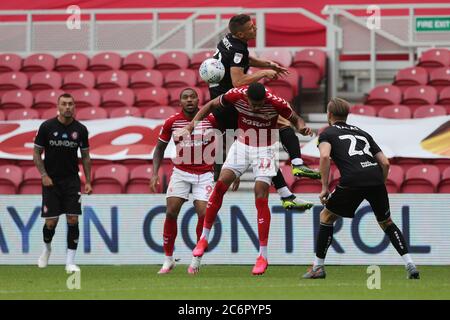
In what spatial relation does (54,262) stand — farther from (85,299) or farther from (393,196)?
(85,299)

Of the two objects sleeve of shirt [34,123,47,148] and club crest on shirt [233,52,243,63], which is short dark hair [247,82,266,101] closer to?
club crest on shirt [233,52,243,63]

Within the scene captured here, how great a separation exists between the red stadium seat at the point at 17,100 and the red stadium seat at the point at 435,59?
6.33m

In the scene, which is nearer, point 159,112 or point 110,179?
point 110,179

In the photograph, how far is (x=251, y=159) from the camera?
38.8ft

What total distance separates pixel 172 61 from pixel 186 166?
6.08 metres

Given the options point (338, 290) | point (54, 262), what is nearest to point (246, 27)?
point (338, 290)

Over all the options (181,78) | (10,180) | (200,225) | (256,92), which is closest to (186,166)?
(200,225)

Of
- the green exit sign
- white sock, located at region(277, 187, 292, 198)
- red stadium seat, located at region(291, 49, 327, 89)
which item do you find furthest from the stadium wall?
the green exit sign

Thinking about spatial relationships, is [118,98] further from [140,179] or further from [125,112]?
[140,179]

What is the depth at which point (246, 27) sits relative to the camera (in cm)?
1180

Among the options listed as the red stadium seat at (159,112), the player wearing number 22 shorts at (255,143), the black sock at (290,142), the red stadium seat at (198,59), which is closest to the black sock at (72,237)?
the player wearing number 22 shorts at (255,143)

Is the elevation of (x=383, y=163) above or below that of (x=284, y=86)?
below

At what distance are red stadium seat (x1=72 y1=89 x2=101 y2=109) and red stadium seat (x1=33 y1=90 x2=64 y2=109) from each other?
0.31 meters

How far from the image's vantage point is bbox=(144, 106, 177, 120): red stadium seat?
17141mm
